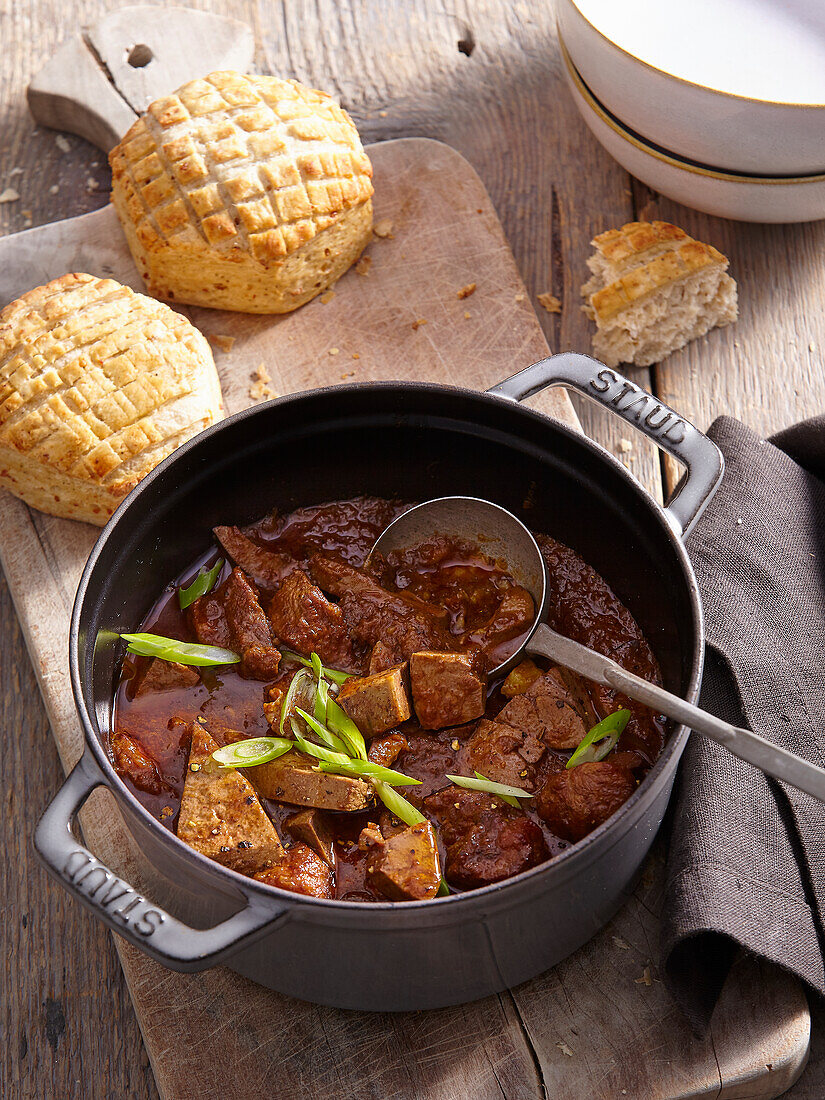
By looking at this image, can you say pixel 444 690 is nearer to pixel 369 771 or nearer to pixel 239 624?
pixel 369 771

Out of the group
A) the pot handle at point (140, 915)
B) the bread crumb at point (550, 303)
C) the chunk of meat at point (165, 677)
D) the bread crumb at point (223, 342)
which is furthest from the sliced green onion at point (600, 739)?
the bread crumb at point (223, 342)

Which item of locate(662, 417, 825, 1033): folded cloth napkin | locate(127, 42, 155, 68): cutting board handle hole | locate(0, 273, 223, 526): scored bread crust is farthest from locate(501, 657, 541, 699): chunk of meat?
locate(127, 42, 155, 68): cutting board handle hole

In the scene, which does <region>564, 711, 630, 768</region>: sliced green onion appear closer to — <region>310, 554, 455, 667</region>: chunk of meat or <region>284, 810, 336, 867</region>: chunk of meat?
<region>310, 554, 455, 667</region>: chunk of meat

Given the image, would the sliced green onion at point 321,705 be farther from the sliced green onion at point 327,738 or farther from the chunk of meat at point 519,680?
the chunk of meat at point 519,680

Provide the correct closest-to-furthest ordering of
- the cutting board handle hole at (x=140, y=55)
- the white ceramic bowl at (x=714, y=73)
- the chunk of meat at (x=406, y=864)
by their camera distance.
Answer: the chunk of meat at (x=406, y=864) → the white ceramic bowl at (x=714, y=73) → the cutting board handle hole at (x=140, y=55)

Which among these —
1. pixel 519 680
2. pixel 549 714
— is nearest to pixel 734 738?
pixel 549 714

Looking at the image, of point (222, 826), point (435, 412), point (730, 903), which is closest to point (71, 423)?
point (435, 412)

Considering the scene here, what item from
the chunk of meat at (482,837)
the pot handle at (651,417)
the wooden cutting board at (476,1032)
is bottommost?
the wooden cutting board at (476,1032)
